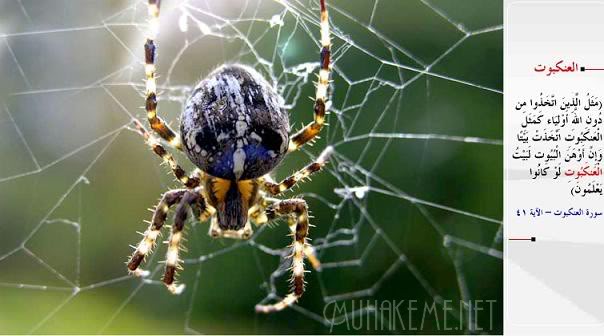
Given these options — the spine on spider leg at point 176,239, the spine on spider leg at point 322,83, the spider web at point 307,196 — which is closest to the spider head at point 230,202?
the spine on spider leg at point 176,239

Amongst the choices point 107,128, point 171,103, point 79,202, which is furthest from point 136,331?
point 171,103

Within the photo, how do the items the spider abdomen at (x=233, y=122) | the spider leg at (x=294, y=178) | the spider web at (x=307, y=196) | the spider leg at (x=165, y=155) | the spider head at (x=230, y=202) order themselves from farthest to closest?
the spider web at (x=307, y=196)
the spider head at (x=230, y=202)
the spider leg at (x=294, y=178)
the spider leg at (x=165, y=155)
the spider abdomen at (x=233, y=122)

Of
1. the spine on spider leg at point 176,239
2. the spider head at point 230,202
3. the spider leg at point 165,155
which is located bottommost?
the spine on spider leg at point 176,239

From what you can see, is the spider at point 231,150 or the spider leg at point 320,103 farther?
the spider leg at point 320,103

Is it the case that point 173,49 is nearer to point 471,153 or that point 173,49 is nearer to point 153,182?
point 153,182

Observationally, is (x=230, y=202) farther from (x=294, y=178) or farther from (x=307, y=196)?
(x=307, y=196)

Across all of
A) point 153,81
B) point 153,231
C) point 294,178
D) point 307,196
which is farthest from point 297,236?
point 307,196

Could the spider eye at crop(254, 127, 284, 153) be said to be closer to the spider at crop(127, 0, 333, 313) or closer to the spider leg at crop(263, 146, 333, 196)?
the spider at crop(127, 0, 333, 313)

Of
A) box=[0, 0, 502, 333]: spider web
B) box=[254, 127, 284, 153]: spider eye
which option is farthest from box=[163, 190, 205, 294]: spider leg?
box=[0, 0, 502, 333]: spider web

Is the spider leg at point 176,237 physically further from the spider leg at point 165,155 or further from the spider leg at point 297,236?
the spider leg at point 297,236
